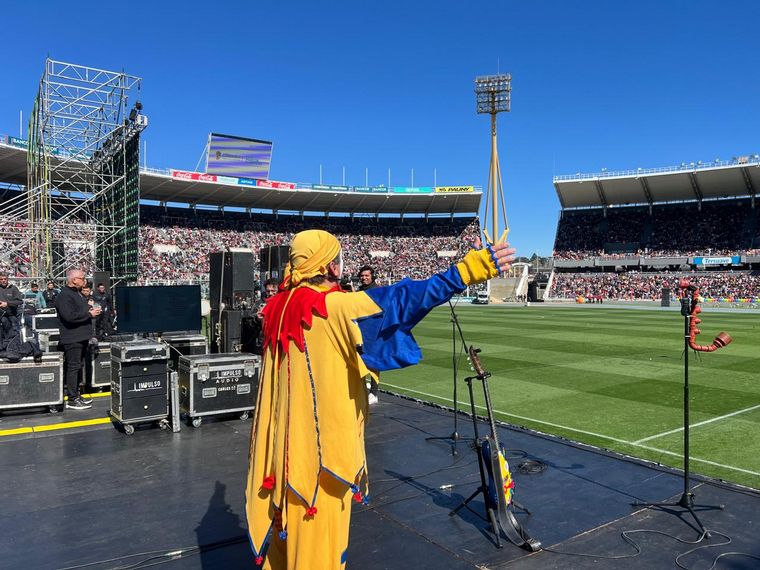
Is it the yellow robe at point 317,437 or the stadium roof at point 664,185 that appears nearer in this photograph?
the yellow robe at point 317,437

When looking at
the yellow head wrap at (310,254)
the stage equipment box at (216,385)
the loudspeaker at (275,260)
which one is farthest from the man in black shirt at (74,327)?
the yellow head wrap at (310,254)

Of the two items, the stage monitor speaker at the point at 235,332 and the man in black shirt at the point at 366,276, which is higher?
the man in black shirt at the point at 366,276

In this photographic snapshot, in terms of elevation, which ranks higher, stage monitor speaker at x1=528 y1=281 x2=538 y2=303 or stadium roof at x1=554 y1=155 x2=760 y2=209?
stadium roof at x1=554 y1=155 x2=760 y2=209

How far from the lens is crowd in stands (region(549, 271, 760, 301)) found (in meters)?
48.4

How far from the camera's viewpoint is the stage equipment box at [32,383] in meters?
7.83

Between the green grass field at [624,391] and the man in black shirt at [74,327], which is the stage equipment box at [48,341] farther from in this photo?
the green grass field at [624,391]

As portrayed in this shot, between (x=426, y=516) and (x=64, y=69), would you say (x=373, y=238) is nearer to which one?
(x=64, y=69)

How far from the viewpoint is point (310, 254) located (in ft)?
8.71

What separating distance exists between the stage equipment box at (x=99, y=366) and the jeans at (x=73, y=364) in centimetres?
84

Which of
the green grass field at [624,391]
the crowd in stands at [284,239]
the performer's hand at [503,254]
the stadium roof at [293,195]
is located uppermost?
the stadium roof at [293,195]

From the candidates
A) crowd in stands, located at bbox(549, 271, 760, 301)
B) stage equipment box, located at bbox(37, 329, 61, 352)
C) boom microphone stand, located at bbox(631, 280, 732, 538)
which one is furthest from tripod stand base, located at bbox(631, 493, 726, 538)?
crowd in stands, located at bbox(549, 271, 760, 301)

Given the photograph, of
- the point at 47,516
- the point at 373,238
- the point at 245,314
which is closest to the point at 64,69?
the point at 245,314

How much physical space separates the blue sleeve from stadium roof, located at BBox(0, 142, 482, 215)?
43.2 m

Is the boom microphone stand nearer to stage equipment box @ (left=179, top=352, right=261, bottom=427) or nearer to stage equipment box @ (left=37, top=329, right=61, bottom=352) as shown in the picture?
stage equipment box @ (left=179, top=352, right=261, bottom=427)
